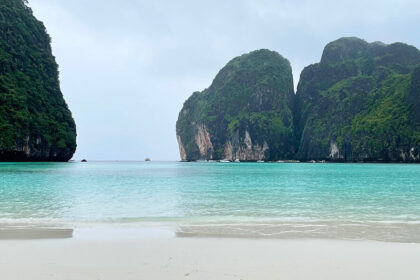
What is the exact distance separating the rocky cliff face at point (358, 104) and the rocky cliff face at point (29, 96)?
79.1 meters

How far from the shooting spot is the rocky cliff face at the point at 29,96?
56.7 m

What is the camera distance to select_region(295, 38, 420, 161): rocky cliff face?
294ft

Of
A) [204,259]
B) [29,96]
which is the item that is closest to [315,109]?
[29,96]

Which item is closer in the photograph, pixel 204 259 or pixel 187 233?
pixel 204 259

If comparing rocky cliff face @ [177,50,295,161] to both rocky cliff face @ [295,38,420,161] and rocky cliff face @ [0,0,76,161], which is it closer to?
rocky cliff face @ [295,38,420,161]

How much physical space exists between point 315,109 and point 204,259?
129m

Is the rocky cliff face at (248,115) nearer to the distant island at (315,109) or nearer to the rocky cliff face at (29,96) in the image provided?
the distant island at (315,109)

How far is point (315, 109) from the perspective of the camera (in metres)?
126

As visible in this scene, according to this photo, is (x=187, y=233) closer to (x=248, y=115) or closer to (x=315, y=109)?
(x=315, y=109)

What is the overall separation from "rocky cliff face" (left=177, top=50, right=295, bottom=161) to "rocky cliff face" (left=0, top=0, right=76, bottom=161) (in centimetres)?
7312

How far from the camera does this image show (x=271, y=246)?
5.16 meters

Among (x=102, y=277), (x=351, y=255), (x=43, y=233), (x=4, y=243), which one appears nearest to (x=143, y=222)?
(x=43, y=233)

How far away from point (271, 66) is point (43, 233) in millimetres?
141388

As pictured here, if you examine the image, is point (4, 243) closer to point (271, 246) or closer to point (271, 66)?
point (271, 246)
